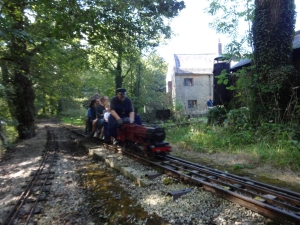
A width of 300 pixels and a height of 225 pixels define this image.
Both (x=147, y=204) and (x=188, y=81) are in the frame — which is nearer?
(x=147, y=204)

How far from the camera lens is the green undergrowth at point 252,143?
579 cm

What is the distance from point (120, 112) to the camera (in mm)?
7238

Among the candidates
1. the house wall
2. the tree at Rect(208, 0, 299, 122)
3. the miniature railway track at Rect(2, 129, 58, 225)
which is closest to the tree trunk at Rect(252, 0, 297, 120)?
the tree at Rect(208, 0, 299, 122)

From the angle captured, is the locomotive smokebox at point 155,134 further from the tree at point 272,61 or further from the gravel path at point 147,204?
the tree at point 272,61

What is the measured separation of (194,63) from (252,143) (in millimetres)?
27894

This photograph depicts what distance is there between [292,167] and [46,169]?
593cm

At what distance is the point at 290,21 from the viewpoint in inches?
333

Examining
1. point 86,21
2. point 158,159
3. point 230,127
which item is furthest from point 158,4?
point 230,127

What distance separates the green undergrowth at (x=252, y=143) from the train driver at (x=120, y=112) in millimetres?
2346

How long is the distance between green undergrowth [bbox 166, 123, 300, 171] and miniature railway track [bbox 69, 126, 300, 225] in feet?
5.81

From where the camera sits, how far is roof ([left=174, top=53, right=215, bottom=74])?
32.2 metres

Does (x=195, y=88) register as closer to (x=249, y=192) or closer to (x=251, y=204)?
(x=249, y=192)

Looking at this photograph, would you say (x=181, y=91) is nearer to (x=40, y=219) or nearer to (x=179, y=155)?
(x=179, y=155)

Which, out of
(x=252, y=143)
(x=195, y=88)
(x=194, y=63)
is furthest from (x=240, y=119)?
(x=194, y=63)
